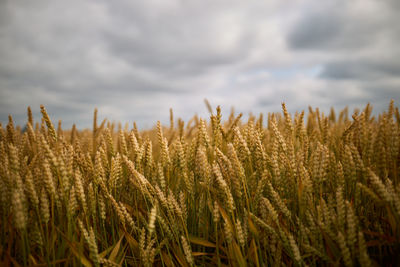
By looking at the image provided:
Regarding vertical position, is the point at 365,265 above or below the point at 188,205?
below

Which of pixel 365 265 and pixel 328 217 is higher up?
pixel 328 217

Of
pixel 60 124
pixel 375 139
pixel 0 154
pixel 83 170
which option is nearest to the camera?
pixel 375 139

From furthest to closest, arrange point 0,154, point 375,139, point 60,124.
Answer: point 60,124 → point 0,154 → point 375,139

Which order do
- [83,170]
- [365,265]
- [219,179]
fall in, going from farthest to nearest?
[83,170], [219,179], [365,265]

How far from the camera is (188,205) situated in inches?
52.7

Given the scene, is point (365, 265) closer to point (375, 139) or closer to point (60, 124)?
point (375, 139)

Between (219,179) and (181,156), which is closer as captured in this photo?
(219,179)

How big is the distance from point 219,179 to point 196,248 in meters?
0.59

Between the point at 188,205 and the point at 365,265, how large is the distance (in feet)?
2.73

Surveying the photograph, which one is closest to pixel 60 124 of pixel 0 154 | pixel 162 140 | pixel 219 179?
pixel 0 154

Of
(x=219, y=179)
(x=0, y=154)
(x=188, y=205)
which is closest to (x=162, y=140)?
(x=188, y=205)

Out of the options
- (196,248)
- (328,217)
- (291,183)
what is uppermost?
(291,183)

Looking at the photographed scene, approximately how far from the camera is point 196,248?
127 cm

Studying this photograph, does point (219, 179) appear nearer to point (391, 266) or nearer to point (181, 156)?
point (181, 156)
